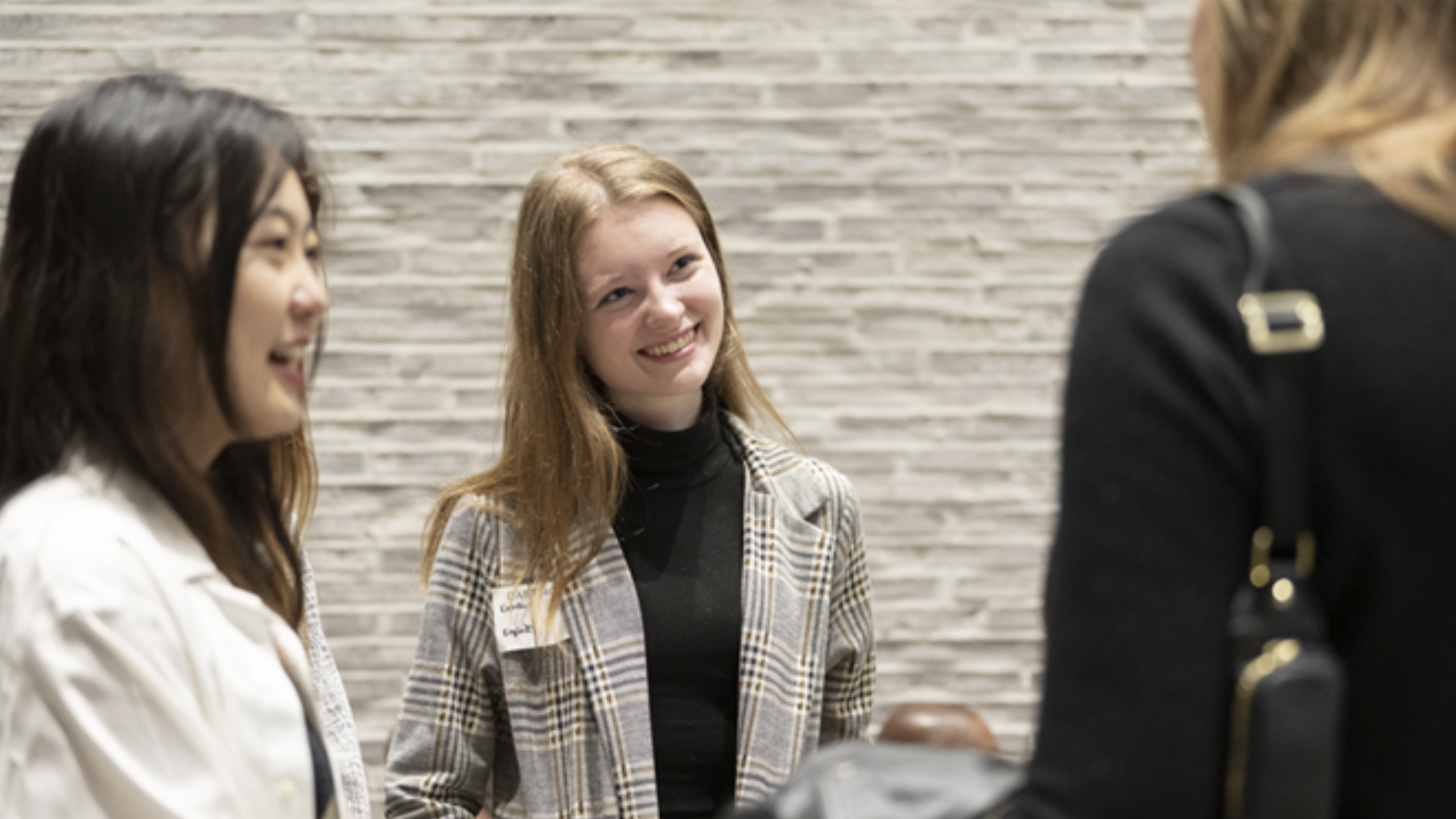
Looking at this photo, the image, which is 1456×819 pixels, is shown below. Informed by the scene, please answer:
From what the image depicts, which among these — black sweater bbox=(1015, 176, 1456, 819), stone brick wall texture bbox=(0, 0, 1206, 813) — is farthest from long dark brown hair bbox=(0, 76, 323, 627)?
stone brick wall texture bbox=(0, 0, 1206, 813)

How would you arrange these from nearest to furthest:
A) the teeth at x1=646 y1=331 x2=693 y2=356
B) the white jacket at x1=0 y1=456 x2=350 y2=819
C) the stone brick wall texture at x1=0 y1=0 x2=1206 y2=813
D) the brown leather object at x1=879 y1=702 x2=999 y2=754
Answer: the white jacket at x1=0 y1=456 x2=350 y2=819
the teeth at x1=646 y1=331 x2=693 y2=356
the brown leather object at x1=879 y1=702 x2=999 y2=754
the stone brick wall texture at x1=0 y1=0 x2=1206 y2=813

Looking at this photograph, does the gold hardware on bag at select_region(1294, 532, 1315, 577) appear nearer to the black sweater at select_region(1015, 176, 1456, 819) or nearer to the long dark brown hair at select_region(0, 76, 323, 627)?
the black sweater at select_region(1015, 176, 1456, 819)

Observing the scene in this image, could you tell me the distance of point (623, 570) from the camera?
1848 mm

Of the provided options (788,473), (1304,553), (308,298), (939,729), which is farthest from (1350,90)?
(939,729)

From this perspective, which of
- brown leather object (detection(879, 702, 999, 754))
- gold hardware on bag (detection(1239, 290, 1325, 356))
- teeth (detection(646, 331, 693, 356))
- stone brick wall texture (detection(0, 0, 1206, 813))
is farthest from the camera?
stone brick wall texture (detection(0, 0, 1206, 813))

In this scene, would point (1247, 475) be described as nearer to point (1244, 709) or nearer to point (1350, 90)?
point (1244, 709)

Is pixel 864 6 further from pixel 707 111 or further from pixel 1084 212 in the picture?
pixel 1084 212

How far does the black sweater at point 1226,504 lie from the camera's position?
70cm

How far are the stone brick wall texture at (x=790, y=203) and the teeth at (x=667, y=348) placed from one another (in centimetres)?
120

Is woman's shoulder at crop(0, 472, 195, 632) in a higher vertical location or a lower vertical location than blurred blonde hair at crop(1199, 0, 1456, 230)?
lower

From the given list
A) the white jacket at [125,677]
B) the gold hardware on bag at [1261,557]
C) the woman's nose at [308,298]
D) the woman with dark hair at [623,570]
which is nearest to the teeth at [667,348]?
the woman with dark hair at [623,570]

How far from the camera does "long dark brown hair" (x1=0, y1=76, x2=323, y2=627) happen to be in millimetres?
1091

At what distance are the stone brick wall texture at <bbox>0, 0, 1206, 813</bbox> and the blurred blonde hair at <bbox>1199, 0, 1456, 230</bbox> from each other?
2.28 meters

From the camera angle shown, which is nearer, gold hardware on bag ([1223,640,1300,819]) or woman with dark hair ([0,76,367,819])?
gold hardware on bag ([1223,640,1300,819])
